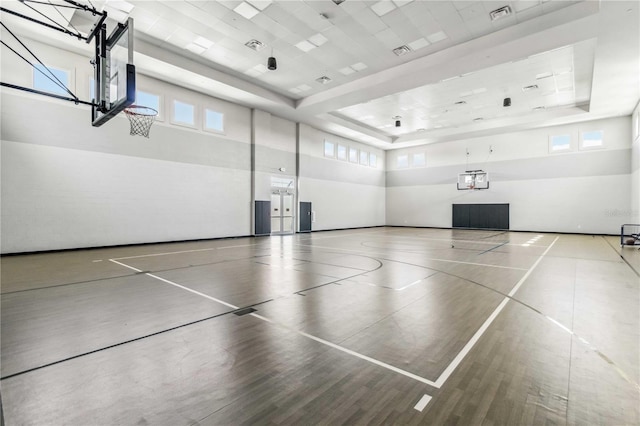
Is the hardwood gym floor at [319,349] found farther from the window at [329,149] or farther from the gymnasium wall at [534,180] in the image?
the window at [329,149]

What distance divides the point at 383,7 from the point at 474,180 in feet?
46.4

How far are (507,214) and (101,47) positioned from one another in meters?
19.8

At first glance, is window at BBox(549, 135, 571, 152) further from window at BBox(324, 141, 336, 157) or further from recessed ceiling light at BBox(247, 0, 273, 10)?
recessed ceiling light at BBox(247, 0, 273, 10)

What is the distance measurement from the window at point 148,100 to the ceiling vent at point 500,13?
35.3 feet

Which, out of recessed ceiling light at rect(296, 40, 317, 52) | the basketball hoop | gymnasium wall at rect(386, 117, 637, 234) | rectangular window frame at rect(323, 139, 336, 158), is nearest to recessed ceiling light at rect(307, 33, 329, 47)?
recessed ceiling light at rect(296, 40, 317, 52)

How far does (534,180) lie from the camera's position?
17.3 metres

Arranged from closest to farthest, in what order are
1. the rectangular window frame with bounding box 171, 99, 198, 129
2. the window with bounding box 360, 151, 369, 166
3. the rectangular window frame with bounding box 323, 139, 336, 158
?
the rectangular window frame with bounding box 171, 99, 198, 129 → the rectangular window frame with bounding box 323, 139, 336, 158 → the window with bounding box 360, 151, 369, 166

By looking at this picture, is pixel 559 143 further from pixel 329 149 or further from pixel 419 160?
pixel 329 149

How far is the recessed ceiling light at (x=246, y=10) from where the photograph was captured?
301 inches

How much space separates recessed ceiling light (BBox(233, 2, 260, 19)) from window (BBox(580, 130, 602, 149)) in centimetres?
1715

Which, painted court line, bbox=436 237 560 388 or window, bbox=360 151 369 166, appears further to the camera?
window, bbox=360 151 369 166

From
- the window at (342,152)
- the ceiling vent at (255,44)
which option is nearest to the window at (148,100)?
the ceiling vent at (255,44)

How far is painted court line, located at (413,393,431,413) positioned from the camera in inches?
80.1

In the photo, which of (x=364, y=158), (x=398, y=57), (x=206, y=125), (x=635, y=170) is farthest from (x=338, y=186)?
(x=635, y=170)
